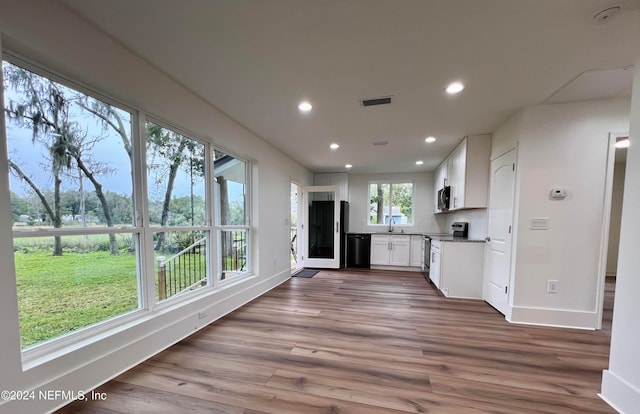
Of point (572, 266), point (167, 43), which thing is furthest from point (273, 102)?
point (572, 266)

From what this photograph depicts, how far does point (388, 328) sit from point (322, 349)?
2.78ft

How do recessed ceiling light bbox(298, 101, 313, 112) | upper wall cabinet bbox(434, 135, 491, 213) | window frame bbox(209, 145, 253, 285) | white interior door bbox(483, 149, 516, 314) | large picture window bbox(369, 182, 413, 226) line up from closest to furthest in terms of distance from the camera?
recessed ceiling light bbox(298, 101, 313, 112)
white interior door bbox(483, 149, 516, 314)
window frame bbox(209, 145, 253, 285)
upper wall cabinet bbox(434, 135, 491, 213)
large picture window bbox(369, 182, 413, 226)

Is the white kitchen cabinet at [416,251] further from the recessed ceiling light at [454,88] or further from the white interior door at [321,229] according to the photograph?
the recessed ceiling light at [454,88]

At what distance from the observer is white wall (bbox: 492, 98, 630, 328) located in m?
2.52

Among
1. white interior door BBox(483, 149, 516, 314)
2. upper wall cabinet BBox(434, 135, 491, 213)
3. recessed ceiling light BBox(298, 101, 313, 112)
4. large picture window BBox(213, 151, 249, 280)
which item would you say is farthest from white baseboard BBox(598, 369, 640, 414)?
large picture window BBox(213, 151, 249, 280)

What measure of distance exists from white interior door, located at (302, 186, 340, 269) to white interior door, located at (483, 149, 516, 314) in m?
3.14

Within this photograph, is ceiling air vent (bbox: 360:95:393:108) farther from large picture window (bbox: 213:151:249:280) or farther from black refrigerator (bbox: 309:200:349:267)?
→ black refrigerator (bbox: 309:200:349:267)

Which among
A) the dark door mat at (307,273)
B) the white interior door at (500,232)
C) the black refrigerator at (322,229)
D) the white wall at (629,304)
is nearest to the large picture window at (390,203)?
the black refrigerator at (322,229)

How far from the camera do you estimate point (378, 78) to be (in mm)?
2150

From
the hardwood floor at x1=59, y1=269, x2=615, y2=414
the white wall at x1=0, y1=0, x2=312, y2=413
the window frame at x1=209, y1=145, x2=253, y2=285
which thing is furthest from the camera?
the window frame at x1=209, y1=145, x2=253, y2=285

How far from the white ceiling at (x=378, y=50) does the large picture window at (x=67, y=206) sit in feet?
2.00

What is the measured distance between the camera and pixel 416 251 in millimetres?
5777

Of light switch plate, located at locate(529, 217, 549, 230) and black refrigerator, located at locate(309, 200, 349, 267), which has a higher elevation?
light switch plate, located at locate(529, 217, 549, 230)

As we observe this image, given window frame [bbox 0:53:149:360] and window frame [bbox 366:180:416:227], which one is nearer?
window frame [bbox 0:53:149:360]
